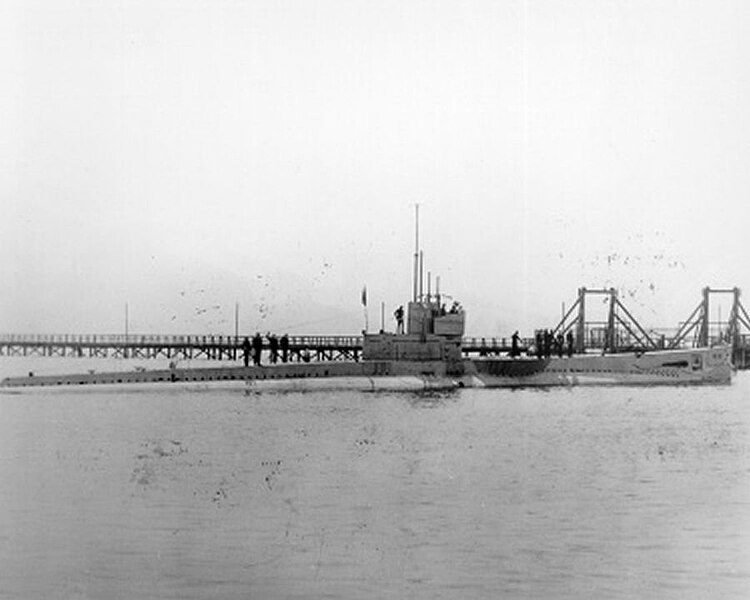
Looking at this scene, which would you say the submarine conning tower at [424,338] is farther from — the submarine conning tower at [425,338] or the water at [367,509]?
the water at [367,509]

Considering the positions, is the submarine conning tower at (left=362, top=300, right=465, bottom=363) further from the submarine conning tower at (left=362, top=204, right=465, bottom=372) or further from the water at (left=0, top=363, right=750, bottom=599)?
A: the water at (left=0, top=363, right=750, bottom=599)

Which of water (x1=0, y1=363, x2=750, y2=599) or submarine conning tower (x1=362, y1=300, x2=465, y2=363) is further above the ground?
submarine conning tower (x1=362, y1=300, x2=465, y2=363)

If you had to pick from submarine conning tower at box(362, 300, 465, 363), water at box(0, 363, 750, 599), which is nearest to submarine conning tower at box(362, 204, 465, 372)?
submarine conning tower at box(362, 300, 465, 363)

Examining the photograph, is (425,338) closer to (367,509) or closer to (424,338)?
(424,338)

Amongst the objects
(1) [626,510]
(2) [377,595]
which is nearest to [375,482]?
(1) [626,510]

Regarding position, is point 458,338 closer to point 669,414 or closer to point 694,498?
point 669,414

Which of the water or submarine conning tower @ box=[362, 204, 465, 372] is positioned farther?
submarine conning tower @ box=[362, 204, 465, 372]

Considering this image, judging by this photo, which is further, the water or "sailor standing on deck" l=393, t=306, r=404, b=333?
"sailor standing on deck" l=393, t=306, r=404, b=333

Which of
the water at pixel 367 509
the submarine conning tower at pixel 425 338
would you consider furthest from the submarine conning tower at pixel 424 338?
the water at pixel 367 509

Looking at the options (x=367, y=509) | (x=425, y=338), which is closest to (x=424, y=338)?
(x=425, y=338)
